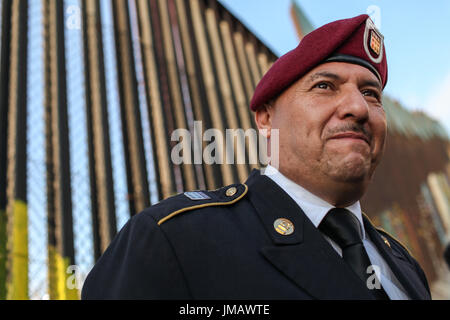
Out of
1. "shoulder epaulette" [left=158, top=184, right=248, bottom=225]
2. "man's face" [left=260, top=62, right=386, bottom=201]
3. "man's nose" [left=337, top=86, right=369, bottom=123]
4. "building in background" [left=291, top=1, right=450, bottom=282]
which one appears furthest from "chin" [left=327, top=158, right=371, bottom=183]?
"building in background" [left=291, top=1, right=450, bottom=282]

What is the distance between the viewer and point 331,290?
0.61 metres

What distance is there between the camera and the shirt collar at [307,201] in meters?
0.77

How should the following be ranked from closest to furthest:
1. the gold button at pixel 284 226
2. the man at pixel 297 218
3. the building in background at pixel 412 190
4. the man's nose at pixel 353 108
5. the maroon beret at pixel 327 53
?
1. the man at pixel 297 218
2. the gold button at pixel 284 226
3. the man's nose at pixel 353 108
4. the maroon beret at pixel 327 53
5. the building in background at pixel 412 190

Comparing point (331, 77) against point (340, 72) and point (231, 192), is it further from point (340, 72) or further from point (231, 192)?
point (231, 192)

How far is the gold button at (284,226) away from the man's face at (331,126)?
0.40 feet

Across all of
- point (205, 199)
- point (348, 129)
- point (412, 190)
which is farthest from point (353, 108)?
point (412, 190)

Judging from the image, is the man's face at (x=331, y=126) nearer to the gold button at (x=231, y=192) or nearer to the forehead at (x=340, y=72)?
the forehead at (x=340, y=72)

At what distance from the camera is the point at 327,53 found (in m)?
0.92

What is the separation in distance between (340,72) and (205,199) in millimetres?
461

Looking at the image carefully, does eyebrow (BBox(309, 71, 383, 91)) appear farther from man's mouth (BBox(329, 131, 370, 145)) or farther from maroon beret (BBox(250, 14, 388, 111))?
man's mouth (BBox(329, 131, 370, 145))

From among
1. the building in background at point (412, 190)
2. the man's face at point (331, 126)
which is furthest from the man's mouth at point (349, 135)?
the building in background at point (412, 190)

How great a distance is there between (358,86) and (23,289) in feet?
4.18

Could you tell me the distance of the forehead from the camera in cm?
89
